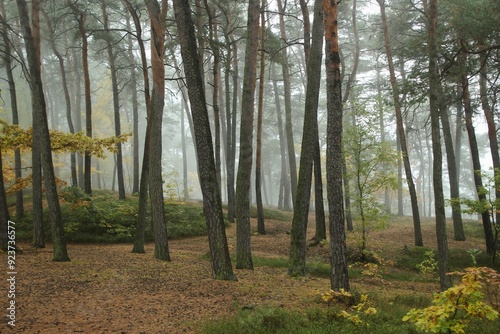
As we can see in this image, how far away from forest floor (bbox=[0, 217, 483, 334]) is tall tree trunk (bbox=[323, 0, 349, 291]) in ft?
2.62

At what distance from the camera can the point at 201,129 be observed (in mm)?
7754

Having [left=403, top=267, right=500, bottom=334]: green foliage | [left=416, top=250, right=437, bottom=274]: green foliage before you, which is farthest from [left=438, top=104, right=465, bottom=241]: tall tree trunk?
[left=403, top=267, right=500, bottom=334]: green foliage

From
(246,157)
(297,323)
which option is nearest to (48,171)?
(246,157)

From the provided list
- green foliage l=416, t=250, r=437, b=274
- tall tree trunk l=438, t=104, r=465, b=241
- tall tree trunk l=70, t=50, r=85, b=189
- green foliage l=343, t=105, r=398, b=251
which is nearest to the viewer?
green foliage l=416, t=250, r=437, b=274

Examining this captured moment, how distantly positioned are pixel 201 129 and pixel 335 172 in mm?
2995

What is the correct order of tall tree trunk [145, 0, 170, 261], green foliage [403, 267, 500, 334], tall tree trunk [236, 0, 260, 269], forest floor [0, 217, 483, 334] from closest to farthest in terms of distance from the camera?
green foliage [403, 267, 500, 334]
forest floor [0, 217, 483, 334]
tall tree trunk [236, 0, 260, 269]
tall tree trunk [145, 0, 170, 261]

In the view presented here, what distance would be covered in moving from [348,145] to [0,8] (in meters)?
21.7

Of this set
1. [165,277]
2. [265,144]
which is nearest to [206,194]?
[165,277]

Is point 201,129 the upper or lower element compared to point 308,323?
upper

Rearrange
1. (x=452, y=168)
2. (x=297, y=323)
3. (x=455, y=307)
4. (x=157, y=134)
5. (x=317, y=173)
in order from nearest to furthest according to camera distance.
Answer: (x=455, y=307) → (x=297, y=323) → (x=157, y=134) → (x=317, y=173) → (x=452, y=168)

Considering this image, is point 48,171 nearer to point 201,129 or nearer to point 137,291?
point 137,291

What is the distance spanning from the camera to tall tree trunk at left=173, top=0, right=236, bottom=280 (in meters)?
7.70

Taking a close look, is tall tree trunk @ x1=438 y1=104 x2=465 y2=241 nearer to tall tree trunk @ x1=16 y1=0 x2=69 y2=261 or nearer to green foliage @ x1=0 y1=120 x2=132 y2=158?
green foliage @ x1=0 y1=120 x2=132 y2=158

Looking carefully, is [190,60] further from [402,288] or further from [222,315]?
[402,288]
